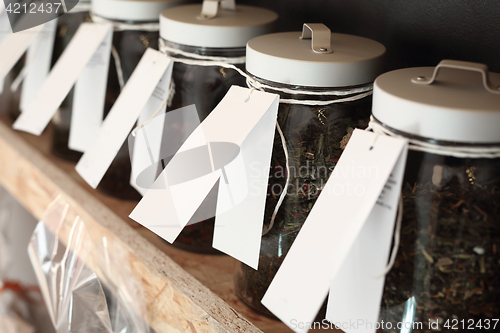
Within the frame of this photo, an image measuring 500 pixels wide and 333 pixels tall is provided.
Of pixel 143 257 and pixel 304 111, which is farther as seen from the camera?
pixel 143 257

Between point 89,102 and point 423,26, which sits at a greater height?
point 423,26

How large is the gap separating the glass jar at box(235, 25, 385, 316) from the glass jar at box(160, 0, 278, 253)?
0.06 metres

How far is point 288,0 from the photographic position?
2.20 feet

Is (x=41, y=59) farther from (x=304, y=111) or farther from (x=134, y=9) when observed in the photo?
(x=304, y=111)

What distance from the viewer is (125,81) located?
706 millimetres

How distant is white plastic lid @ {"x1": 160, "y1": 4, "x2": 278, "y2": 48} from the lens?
0.52 meters

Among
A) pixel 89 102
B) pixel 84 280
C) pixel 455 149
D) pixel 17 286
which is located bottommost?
pixel 17 286

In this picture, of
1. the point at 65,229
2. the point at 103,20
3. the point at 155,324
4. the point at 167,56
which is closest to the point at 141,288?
the point at 155,324

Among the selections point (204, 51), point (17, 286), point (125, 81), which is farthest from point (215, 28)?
point (17, 286)

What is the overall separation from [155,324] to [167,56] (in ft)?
1.07

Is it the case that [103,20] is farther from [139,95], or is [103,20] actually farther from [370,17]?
[370,17]

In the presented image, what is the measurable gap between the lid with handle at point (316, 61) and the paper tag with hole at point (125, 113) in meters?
0.16

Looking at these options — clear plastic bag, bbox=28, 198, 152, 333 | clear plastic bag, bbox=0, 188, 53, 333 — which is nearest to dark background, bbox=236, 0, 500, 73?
clear plastic bag, bbox=28, 198, 152, 333

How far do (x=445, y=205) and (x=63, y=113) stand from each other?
2.31 feet
